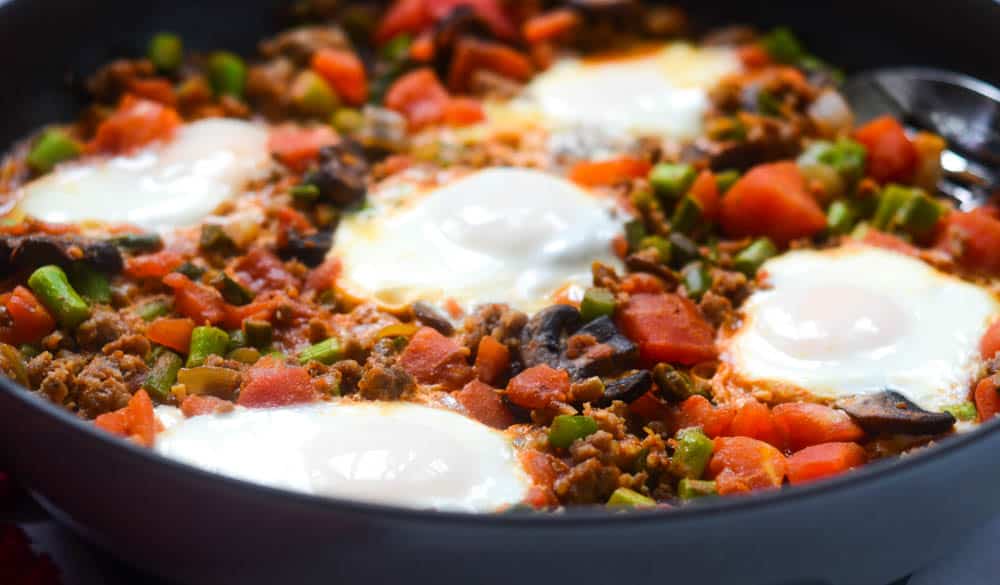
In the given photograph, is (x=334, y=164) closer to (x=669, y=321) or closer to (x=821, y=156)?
(x=669, y=321)

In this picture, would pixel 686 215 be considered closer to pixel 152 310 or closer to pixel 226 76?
pixel 152 310

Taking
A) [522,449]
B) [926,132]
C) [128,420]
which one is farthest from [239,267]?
[926,132]

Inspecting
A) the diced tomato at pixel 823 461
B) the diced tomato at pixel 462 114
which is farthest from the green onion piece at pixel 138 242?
the diced tomato at pixel 823 461

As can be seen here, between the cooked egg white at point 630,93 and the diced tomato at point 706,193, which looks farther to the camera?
the cooked egg white at point 630,93

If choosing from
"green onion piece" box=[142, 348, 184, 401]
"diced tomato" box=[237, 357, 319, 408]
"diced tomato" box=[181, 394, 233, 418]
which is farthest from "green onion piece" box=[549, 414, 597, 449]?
"green onion piece" box=[142, 348, 184, 401]

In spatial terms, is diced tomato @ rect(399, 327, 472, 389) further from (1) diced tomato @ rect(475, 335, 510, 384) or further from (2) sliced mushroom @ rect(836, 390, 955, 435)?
(2) sliced mushroom @ rect(836, 390, 955, 435)

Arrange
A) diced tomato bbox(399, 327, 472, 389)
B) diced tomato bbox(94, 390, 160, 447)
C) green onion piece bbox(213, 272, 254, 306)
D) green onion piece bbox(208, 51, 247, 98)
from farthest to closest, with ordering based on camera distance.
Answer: green onion piece bbox(208, 51, 247, 98), green onion piece bbox(213, 272, 254, 306), diced tomato bbox(399, 327, 472, 389), diced tomato bbox(94, 390, 160, 447)

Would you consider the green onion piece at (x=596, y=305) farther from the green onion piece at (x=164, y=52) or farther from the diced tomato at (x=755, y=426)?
the green onion piece at (x=164, y=52)
